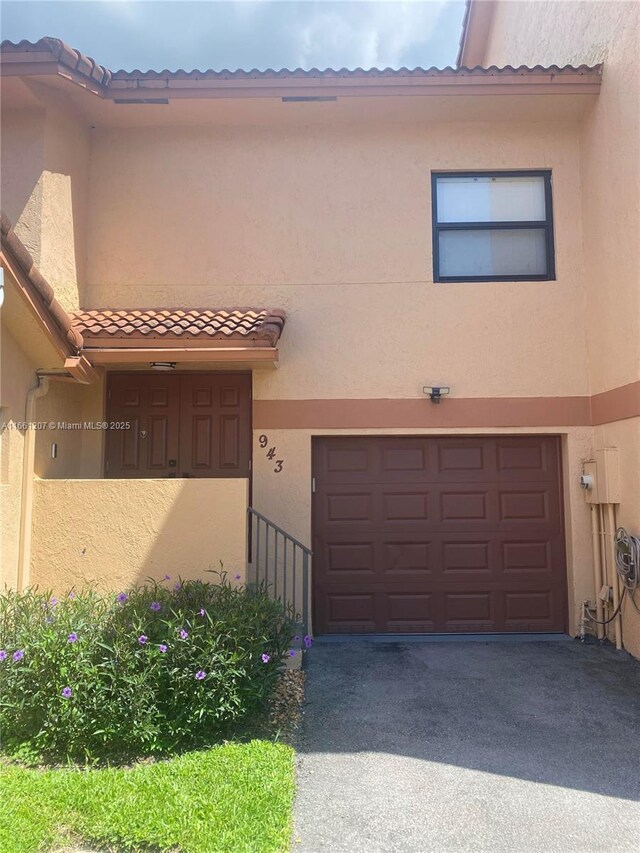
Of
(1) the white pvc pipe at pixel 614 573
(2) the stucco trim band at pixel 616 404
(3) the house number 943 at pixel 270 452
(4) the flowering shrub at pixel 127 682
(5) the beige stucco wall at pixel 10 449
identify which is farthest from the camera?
(3) the house number 943 at pixel 270 452

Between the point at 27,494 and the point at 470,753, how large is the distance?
170 inches

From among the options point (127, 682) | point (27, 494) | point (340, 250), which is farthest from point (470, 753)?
point (340, 250)

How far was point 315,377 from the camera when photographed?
6.97 meters

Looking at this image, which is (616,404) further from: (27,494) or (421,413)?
(27,494)

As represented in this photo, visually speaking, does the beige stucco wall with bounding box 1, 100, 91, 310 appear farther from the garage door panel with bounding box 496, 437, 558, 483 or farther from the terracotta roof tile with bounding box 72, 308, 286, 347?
the garage door panel with bounding box 496, 437, 558, 483

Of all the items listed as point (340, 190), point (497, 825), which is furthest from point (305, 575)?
point (340, 190)

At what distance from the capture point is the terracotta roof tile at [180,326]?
5984 millimetres

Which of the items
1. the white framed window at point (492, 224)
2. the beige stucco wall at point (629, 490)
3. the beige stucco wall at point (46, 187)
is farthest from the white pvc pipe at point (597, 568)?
the beige stucco wall at point (46, 187)

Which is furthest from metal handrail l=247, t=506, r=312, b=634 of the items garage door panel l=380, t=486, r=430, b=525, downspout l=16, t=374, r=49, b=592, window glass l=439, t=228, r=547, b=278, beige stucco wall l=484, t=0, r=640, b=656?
window glass l=439, t=228, r=547, b=278

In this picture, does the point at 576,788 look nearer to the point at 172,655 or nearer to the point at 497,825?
the point at 497,825

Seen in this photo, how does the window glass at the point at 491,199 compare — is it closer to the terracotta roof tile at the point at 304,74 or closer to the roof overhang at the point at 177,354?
the terracotta roof tile at the point at 304,74

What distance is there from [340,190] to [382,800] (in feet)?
21.1

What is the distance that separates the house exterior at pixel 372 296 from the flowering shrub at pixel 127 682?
225 centimetres

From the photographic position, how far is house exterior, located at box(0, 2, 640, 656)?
6.64 metres
